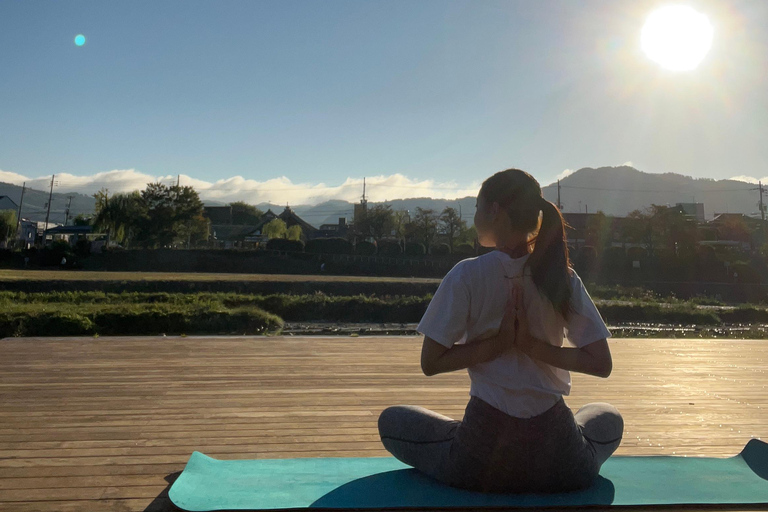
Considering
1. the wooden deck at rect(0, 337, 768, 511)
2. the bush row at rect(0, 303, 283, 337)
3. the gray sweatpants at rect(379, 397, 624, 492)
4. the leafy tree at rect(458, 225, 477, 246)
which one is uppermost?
the leafy tree at rect(458, 225, 477, 246)

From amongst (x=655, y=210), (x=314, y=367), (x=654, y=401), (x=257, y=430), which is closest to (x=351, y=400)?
(x=257, y=430)

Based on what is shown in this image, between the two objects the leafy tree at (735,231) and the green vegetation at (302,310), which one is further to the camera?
the leafy tree at (735,231)

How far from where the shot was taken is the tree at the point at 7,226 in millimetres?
47781

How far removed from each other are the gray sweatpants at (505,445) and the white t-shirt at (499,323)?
6cm

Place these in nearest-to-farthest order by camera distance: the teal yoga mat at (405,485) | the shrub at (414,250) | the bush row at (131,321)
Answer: the teal yoga mat at (405,485) < the bush row at (131,321) < the shrub at (414,250)

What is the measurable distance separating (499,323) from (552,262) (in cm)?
22

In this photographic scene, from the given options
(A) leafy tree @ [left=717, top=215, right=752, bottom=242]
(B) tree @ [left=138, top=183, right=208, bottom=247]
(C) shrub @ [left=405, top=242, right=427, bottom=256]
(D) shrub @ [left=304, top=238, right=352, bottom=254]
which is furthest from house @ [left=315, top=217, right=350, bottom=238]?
(A) leafy tree @ [left=717, top=215, right=752, bottom=242]

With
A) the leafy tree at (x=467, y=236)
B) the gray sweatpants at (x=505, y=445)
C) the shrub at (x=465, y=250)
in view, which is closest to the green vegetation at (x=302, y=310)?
the gray sweatpants at (x=505, y=445)

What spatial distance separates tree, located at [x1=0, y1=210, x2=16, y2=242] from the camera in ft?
157

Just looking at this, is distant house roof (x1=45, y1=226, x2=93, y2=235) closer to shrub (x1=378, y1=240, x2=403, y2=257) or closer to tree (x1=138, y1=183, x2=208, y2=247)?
tree (x1=138, y1=183, x2=208, y2=247)

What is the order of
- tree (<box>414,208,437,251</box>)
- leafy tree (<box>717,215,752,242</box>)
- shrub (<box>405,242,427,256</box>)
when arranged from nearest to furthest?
shrub (<box>405,242,427,256</box>) < tree (<box>414,208,437,251</box>) < leafy tree (<box>717,215,752,242</box>)

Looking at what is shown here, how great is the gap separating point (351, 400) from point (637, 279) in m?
31.6

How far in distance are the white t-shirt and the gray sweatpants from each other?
0.20 ft

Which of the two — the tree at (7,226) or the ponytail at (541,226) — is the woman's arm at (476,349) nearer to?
the ponytail at (541,226)
